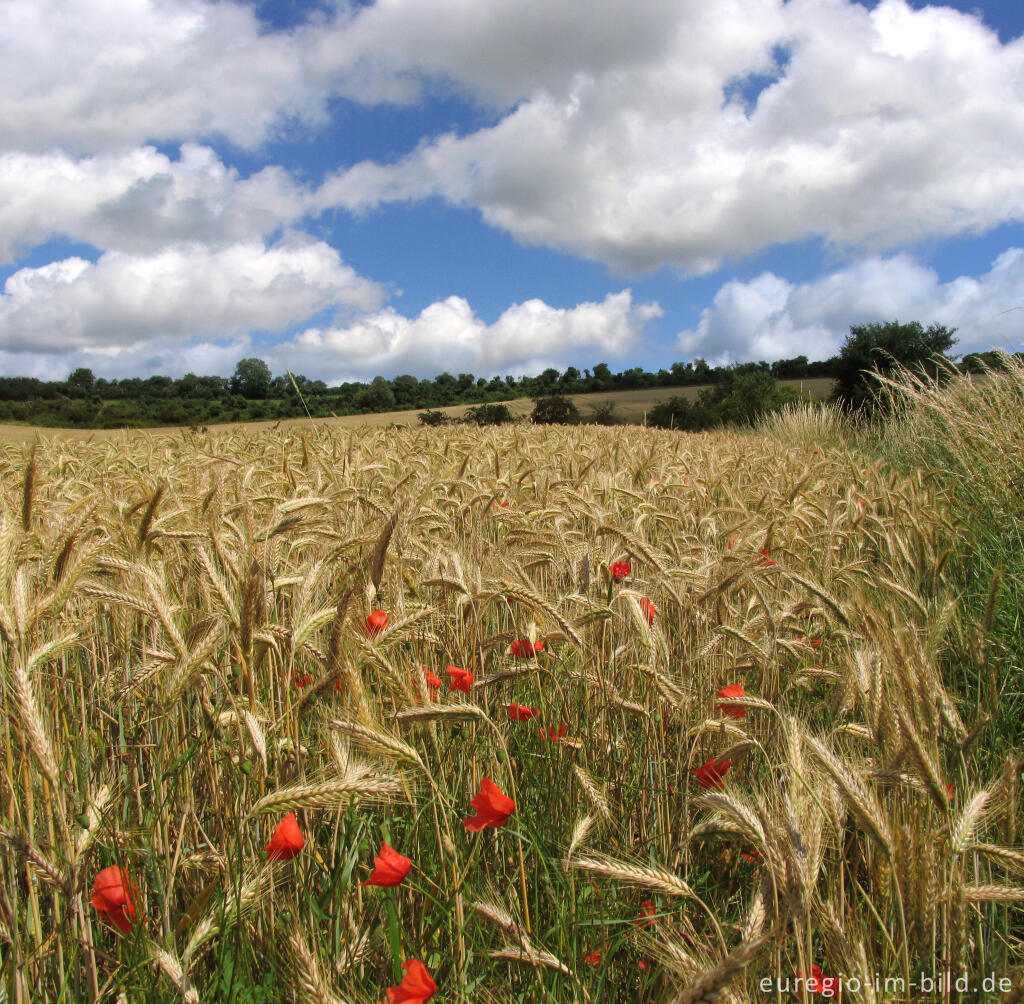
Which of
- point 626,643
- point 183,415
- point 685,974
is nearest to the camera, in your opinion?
point 685,974

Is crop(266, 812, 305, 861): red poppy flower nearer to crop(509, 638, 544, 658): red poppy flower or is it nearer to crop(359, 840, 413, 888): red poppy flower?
crop(359, 840, 413, 888): red poppy flower

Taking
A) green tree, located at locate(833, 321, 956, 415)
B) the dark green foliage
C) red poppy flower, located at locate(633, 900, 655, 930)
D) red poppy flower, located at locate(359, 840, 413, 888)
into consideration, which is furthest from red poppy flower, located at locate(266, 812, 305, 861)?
green tree, located at locate(833, 321, 956, 415)

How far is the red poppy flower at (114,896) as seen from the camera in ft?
3.70

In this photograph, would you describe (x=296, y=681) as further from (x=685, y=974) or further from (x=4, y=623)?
(x=685, y=974)

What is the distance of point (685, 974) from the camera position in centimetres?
88

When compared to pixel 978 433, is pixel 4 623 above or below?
below

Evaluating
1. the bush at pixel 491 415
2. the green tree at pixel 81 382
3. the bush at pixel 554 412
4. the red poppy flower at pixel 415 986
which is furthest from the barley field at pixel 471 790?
the green tree at pixel 81 382

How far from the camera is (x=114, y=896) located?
113cm

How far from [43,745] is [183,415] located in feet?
Result: 84.5

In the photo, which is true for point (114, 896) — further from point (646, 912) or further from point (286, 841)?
point (646, 912)

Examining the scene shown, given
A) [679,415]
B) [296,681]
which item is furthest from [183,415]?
[296,681]

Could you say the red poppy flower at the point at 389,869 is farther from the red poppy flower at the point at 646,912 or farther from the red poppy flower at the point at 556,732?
the red poppy flower at the point at 556,732

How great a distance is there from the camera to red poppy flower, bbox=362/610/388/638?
1.62 meters

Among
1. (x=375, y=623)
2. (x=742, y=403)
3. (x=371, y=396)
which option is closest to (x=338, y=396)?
(x=371, y=396)
